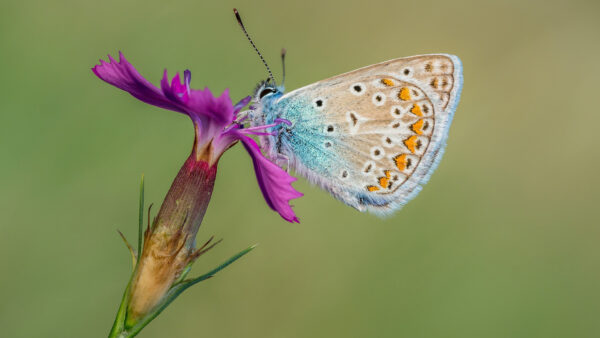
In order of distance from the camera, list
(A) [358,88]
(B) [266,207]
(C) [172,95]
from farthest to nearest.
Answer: (B) [266,207]
(A) [358,88]
(C) [172,95]

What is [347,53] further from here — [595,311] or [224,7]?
[595,311]

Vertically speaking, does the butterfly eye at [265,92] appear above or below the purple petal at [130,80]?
below

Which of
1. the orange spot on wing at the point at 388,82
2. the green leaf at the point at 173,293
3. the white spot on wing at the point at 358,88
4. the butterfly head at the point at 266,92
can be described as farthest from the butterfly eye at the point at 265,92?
the green leaf at the point at 173,293

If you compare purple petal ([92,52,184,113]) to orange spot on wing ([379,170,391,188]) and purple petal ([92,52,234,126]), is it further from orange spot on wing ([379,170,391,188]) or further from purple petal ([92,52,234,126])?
orange spot on wing ([379,170,391,188])

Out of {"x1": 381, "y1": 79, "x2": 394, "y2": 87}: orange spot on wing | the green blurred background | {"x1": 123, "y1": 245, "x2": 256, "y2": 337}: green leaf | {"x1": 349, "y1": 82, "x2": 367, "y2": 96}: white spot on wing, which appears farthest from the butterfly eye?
the green blurred background

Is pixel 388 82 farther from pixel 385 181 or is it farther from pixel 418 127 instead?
pixel 385 181

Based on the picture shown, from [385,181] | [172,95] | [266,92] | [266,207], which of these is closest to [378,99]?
[385,181]

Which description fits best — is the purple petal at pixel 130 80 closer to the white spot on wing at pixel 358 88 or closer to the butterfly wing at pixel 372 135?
the butterfly wing at pixel 372 135
